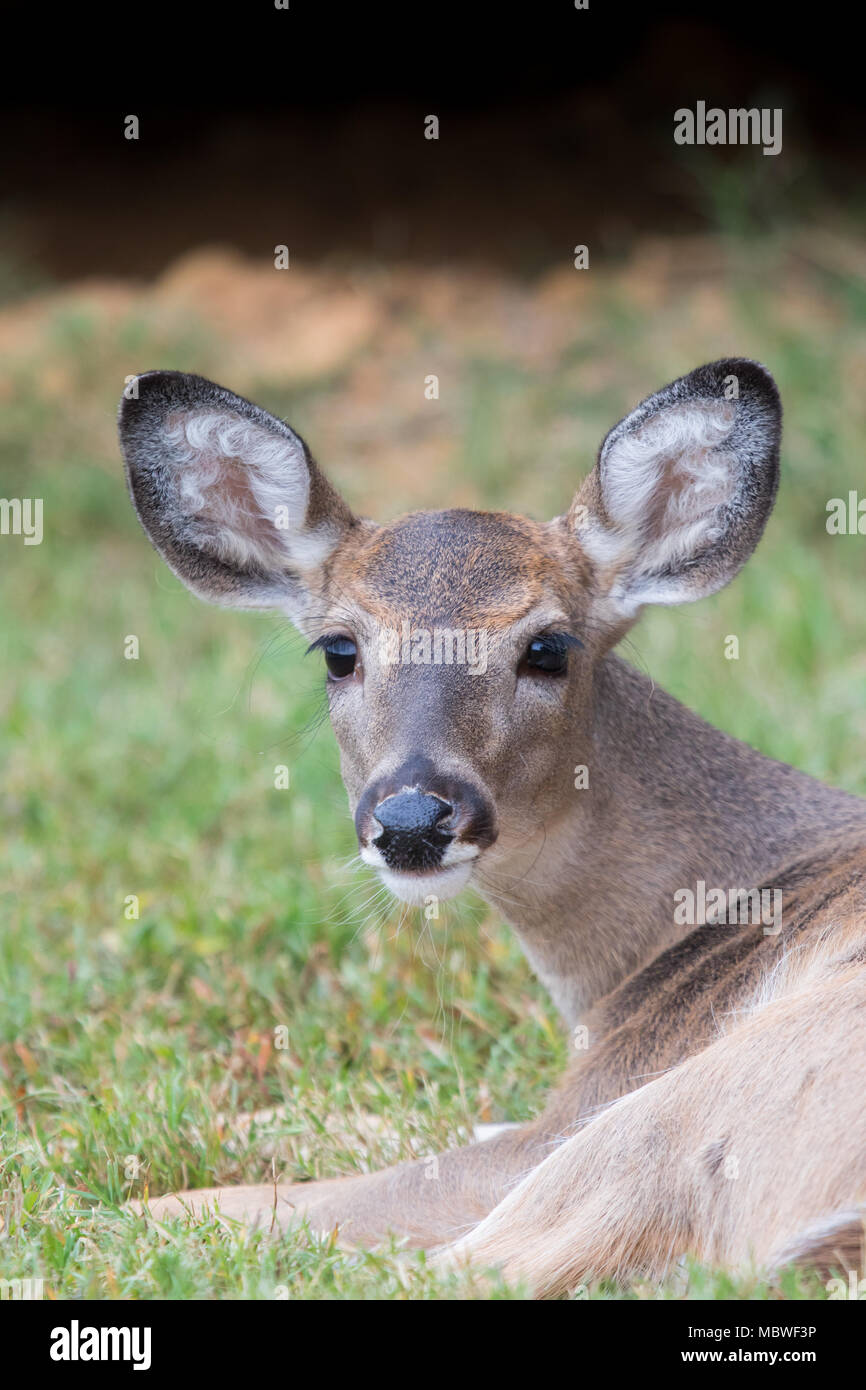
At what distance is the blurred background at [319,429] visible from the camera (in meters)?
5.33

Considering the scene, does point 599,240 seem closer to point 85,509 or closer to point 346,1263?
point 85,509

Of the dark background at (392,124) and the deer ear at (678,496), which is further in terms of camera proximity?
the dark background at (392,124)

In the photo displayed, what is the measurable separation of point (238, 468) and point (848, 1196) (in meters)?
2.65

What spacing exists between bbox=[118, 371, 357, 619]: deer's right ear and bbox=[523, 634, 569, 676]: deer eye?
2.68 feet

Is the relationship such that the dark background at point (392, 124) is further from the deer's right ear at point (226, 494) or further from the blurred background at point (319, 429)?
the deer's right ear at point (226, 494)

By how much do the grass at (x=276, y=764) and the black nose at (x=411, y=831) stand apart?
2.85 feet

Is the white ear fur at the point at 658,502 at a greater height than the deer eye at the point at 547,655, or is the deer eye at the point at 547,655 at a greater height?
the white ear fur at the point at 658,502


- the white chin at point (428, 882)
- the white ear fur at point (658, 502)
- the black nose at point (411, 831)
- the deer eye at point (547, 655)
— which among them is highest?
the white ear fur at point (658, 502)

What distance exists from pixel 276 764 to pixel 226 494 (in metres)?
2.90

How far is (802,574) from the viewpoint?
30.0ft

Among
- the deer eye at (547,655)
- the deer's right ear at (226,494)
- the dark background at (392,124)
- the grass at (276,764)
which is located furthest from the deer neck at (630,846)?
the dark background at (392,124)

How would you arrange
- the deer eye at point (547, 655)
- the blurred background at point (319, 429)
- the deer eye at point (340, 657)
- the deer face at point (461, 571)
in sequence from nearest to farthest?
the deer face at point (461, 571) < the deer eye at point (547, 655) < the deer eye at point (340, 657) < the blurred background at point (319, 429)

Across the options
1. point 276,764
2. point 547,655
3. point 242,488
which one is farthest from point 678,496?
point 276,764

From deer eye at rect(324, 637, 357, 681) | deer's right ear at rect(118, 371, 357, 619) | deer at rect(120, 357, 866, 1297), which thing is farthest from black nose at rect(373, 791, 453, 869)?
deer's right ear at rect(118, 371, 357, 619)
